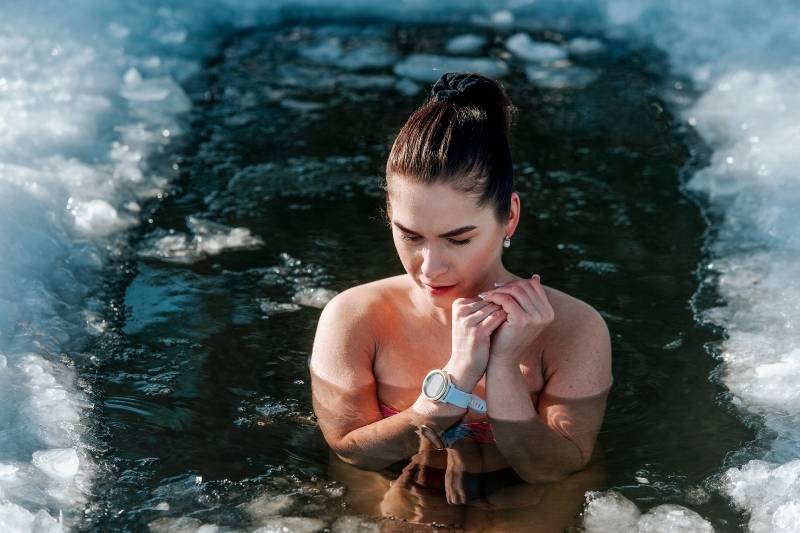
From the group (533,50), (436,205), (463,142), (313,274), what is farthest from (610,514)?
(533,50)

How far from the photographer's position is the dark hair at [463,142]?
331cm

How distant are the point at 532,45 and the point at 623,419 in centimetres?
414

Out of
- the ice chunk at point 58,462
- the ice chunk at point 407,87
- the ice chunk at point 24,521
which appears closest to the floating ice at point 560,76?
the ice chunk at point 407,87

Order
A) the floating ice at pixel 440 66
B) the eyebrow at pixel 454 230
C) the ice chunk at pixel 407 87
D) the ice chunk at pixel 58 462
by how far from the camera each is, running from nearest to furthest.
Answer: the eyebrow at pixel 454 230 < the ice chunk at pixel 58 462 < the ice chunk at pixel 407 87 < the floating ice at pixel 440 66

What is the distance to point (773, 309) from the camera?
4652mm

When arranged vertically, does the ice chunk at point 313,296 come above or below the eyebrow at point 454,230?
below

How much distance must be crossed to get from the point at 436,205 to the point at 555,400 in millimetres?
732

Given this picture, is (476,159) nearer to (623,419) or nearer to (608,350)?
(608,350)

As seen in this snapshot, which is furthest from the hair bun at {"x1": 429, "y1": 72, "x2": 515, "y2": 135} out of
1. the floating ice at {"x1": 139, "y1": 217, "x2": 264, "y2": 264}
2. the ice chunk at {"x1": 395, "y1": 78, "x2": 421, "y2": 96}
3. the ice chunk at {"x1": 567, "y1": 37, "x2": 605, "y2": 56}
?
the ice chunk at {"x1": 567, "y1": 37, "x2": 605, "y2": 56}

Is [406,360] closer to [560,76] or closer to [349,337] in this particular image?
[349,337]

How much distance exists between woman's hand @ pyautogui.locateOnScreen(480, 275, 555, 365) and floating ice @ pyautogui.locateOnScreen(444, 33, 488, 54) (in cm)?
448

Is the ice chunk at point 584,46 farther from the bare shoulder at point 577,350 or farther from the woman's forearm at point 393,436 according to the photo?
the woman's forearm at point 393,436

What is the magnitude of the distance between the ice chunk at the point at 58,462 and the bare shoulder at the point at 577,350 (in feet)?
4.77

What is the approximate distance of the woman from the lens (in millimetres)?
3355
